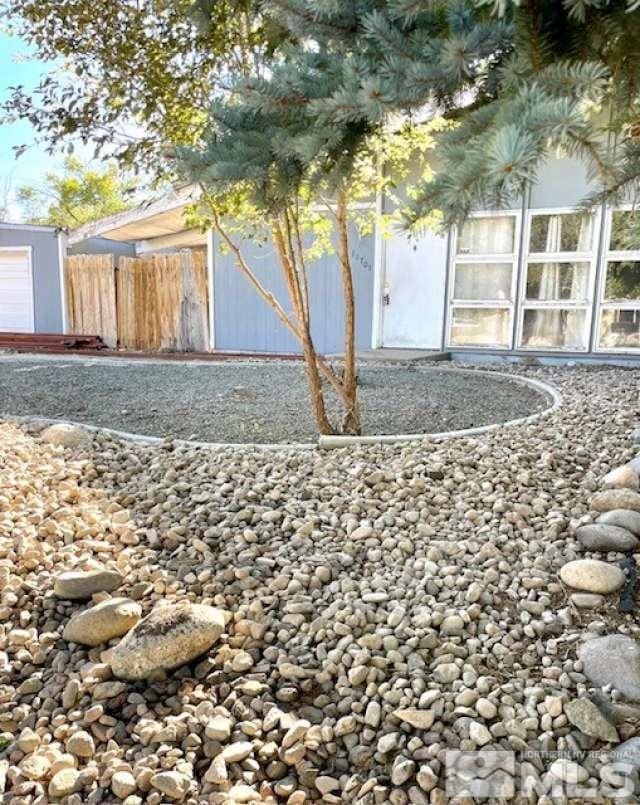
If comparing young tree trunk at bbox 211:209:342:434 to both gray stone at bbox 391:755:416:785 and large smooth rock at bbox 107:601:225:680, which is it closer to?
large smooth rock at bbox 107:601:225:680

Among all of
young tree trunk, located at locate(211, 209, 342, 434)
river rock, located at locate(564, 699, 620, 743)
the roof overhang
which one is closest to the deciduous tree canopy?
the roof overhang

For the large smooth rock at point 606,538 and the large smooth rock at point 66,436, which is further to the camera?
the large smooth rock at point 66,436

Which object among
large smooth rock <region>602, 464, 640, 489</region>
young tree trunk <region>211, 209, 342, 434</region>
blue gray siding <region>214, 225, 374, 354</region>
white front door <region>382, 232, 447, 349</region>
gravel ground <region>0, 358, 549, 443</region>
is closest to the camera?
large smooth rock <region>602, 464, 640, 489</region>

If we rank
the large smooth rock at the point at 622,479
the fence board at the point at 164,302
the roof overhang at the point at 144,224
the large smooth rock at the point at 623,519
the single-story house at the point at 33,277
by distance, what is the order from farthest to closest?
the single-story house at the point at 33,277 → the fence board at the point at 164,302 → the roof overhang at the point at 144,224 → the large smooth rock at the point at 622,479 → the large smooth rock at the point at 623,519

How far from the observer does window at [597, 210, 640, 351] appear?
6645mm

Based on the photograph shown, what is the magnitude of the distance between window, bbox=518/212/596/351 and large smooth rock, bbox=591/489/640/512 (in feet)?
17.6

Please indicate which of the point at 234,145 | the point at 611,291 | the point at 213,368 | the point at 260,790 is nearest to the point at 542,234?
the point at 611,291

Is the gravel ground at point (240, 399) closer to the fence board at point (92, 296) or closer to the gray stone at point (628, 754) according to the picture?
the gray stone at point (628, 754)

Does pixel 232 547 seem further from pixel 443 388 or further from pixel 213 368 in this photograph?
pixel 213 368

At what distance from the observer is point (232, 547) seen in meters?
2.11

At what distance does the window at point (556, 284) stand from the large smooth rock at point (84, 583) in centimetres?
638

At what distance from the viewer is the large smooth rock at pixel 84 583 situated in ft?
6.07

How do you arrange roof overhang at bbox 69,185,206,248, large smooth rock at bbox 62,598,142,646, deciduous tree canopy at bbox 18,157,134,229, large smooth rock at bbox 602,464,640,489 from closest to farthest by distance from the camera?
large smooth rock at bbox 62,598,142,646 < large smooth rock at bbox 602,464,640,489 < roof overhang at bbox 69,185,206,248 < deciduous tree canopy at bbox 18,157,134,229

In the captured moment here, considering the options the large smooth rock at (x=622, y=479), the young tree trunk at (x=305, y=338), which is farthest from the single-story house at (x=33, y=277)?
the large smooth rock at (x=622, y=479)
